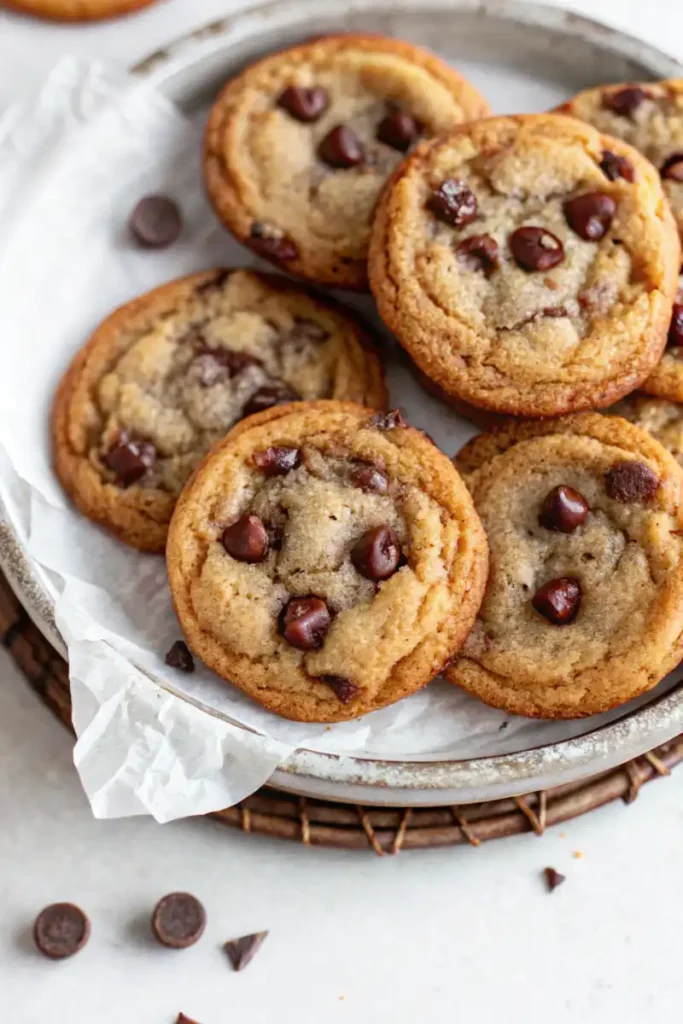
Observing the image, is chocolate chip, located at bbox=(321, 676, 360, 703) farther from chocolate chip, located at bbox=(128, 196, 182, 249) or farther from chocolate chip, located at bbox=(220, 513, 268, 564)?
chocolate chip, located at bbox=(128, 196, 182, 249)

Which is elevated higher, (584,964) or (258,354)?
(258,354)

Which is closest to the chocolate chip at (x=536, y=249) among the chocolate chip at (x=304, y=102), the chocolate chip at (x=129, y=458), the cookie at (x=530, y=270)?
the cookie at (x=530, y=270)

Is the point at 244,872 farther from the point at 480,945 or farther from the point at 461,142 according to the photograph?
the point at 461,142

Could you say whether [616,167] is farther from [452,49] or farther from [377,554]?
[377,554]

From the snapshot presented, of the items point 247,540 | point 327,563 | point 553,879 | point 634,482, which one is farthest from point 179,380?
point 553,879

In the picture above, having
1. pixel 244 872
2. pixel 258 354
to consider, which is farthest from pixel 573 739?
pixel 258 354

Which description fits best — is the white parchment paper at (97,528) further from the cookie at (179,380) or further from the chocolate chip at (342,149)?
the chocolate chip at (342,149)
